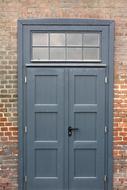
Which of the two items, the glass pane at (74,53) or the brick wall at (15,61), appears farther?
the glass pane at (74,53)

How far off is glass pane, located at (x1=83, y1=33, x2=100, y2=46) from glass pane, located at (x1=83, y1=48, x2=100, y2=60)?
0.37 ft

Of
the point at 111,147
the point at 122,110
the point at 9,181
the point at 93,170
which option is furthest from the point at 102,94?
the point at 9,181

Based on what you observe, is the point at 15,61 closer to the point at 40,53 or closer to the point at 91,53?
the point at 40,53

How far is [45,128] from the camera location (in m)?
7.00

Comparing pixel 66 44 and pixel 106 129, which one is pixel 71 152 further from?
pixel 66 44

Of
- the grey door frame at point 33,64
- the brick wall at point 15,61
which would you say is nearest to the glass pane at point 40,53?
the grey door frame at point 33,64

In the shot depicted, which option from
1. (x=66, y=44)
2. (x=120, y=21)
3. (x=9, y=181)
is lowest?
(x=9, y=181)

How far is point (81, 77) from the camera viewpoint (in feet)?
22.9

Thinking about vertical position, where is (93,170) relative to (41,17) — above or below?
below

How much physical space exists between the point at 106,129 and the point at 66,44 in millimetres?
1786

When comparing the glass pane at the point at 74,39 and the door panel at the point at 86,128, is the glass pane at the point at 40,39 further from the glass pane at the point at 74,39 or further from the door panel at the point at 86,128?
the door panel at the point at 86,128

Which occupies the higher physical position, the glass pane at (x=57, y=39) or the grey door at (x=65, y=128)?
the glass pane at (x=57, y=39)

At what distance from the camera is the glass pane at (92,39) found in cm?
696

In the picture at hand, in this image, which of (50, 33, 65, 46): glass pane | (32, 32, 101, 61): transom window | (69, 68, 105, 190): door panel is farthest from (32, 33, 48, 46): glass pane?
(69, 68, 105, 190): door panel
